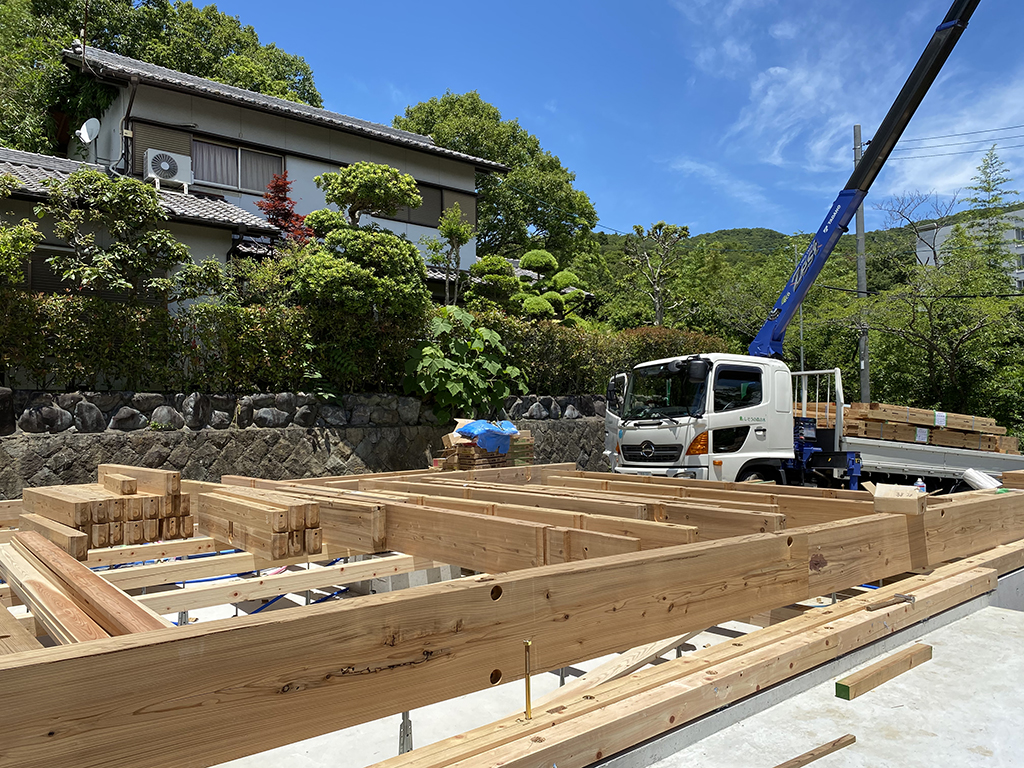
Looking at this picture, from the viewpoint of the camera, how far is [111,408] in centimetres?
965

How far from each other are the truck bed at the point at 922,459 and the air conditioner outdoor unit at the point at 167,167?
14536mm

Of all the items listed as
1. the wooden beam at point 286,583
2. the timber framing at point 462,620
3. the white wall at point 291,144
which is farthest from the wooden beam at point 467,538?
the white wall at point 291,144

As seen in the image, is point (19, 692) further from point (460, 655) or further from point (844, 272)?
point (844, 272)

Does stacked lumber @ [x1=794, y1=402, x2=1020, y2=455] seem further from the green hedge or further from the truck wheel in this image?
the green hedge

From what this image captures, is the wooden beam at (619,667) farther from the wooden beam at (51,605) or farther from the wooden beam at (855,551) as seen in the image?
the wooden beam at (51,605)

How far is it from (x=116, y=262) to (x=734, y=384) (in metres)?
9.17

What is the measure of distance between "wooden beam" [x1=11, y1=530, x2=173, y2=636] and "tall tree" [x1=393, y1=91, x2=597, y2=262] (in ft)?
96.6

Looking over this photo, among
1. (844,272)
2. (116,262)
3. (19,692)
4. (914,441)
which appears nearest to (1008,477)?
(914,441)

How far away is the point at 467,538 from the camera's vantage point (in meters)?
3.40

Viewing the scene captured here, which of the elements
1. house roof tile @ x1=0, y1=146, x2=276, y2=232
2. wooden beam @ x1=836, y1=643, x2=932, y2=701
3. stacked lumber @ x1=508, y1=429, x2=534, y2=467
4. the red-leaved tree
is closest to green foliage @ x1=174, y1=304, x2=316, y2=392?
house roof tile @ x1=0, y1=146, x2=276, y2=232

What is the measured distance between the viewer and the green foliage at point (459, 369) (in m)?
12.7

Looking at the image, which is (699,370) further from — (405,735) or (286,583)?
(405,735)

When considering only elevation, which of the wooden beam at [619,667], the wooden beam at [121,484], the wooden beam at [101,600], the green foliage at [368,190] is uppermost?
the green foliage at [368,190]

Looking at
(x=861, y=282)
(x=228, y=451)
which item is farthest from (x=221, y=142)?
(x=861, y=282)
